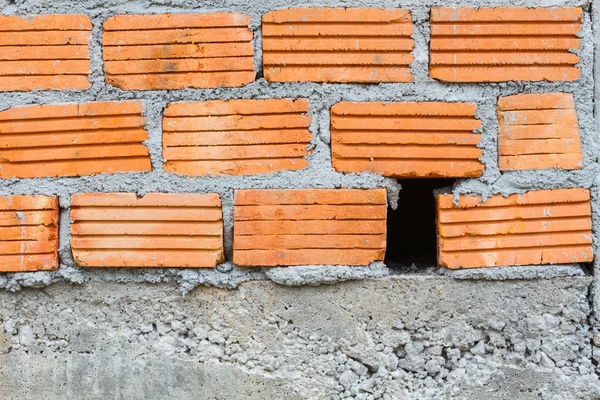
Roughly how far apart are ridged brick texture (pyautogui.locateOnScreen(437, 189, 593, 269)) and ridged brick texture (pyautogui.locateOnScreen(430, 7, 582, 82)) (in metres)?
0.30

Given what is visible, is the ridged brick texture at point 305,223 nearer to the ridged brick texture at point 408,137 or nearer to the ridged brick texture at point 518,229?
the ridged brick texture at point 408,137

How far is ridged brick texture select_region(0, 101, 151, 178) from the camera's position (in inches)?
53.9

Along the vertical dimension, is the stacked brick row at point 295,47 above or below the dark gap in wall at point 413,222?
above

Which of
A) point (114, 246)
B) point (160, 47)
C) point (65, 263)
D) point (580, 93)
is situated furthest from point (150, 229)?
point (580, 93)

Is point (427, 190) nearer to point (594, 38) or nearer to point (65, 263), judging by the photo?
point (594, 38)

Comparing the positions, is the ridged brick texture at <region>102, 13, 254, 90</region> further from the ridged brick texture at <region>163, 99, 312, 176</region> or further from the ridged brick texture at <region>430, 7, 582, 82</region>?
the ridged brick texture at <region>430, 7, 582, 82</region>

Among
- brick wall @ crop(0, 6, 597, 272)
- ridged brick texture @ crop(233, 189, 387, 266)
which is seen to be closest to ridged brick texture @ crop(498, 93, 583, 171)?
brick wall @ crop(0, 6, 597, 272)

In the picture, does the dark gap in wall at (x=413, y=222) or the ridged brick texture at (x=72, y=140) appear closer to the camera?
the ridged brick texture at (x=72, y=140)

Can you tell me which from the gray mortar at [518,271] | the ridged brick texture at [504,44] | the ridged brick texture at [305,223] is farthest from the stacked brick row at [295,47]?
the gray mortar at [518,271]

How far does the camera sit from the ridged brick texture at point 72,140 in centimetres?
137

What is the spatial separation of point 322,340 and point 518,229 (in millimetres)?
572

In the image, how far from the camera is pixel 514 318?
140cm

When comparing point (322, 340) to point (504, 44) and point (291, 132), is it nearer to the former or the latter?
point (291, 132)

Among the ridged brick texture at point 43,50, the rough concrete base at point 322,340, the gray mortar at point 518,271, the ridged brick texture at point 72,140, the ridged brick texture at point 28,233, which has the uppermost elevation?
the ridged brick texture at point 43,50
